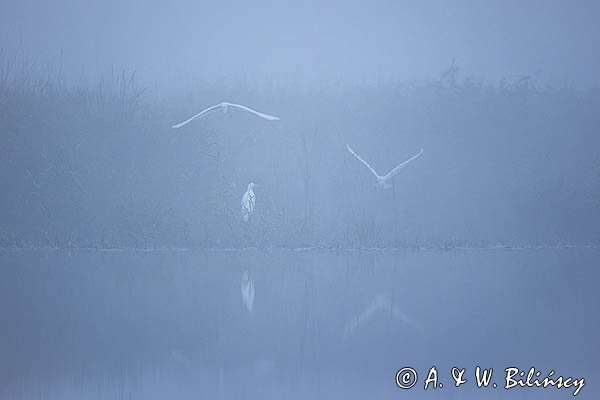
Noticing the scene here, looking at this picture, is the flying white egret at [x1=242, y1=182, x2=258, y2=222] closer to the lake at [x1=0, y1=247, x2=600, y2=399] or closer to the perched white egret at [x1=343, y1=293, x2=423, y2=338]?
the lake at [x1=0, y1=247, x2=600, y2=399]

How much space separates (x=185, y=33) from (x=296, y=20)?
4.84 feet

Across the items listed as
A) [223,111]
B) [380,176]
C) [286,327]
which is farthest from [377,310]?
[223,111]

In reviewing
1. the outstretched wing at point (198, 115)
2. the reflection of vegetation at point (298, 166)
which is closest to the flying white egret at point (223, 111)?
the outstretched wing at point (198, 115)

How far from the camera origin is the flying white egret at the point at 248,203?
37.9 ft

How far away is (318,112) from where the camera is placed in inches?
495

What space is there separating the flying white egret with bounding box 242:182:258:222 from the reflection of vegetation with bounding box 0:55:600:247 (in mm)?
78

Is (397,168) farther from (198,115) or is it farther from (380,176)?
(198,115)

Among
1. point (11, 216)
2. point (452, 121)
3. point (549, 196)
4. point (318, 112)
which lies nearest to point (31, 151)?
point (11, 216)

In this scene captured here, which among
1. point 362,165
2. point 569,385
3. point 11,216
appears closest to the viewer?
point 569,385

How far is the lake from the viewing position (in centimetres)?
490

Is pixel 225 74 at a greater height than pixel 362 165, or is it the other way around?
pixel 225 74

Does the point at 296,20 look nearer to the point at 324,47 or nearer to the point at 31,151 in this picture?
the point at 324,47

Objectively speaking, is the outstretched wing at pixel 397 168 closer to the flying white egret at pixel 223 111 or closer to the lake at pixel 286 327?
the flying white egret at pixel 223 111

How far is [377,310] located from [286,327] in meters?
0.89
